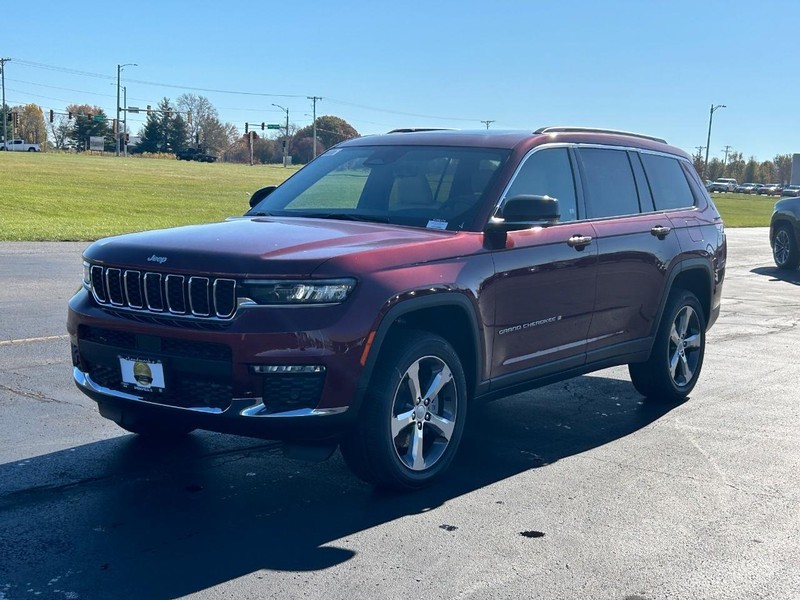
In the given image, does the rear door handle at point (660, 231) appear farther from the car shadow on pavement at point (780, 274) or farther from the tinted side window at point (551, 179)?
the car shadow on pavement at point (780, 274)

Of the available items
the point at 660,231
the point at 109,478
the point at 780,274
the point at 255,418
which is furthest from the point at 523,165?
the point at 780,274

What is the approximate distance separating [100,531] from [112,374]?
34.5 inches

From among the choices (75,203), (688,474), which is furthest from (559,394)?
(75,203)

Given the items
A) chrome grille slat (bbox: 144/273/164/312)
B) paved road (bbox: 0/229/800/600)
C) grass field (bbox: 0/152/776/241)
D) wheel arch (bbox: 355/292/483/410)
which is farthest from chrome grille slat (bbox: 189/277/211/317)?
grass field (bbox: 0/152/776/241)

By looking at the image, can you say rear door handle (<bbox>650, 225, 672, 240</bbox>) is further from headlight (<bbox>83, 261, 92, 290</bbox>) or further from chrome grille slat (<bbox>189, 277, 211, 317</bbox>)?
headlight (<bbox>83, 261, 92, 290</bbox>)

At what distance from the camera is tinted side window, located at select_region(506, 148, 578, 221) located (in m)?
6.24

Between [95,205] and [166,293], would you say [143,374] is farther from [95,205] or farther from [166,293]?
[95,205]

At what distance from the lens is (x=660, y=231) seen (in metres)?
7.34

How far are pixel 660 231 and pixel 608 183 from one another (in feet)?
1.91

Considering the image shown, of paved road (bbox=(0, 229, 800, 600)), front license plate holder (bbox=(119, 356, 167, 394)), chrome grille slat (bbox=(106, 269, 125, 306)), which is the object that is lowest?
paved road (bbox=(0, 229, 800, 600))

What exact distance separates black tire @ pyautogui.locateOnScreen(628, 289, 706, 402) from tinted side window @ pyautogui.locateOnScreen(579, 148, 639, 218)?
0.88m

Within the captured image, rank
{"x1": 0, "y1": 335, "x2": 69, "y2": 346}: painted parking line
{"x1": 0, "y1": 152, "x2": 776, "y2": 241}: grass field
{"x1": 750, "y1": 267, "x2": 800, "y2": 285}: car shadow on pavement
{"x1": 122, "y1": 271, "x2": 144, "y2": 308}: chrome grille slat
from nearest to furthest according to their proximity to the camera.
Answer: {"x1": 122, "y1": 271, "x2": 144, "y2": 308}: chrome grille slat < {"x1": 0, "y1": 335, "x2": 69, "y2": 346}: painted parking line < {"x1": 750, "y1": 267, "x2": 800, "y2": 285}: car shadow on pavement < {"x1": 0, "y1": 152, "x2": 776, "y2": 241}: grass field

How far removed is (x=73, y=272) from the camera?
47.4 ft

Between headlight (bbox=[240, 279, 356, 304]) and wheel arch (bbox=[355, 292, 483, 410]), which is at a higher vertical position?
headlight (bbox=[240, 279, 356, 304])
